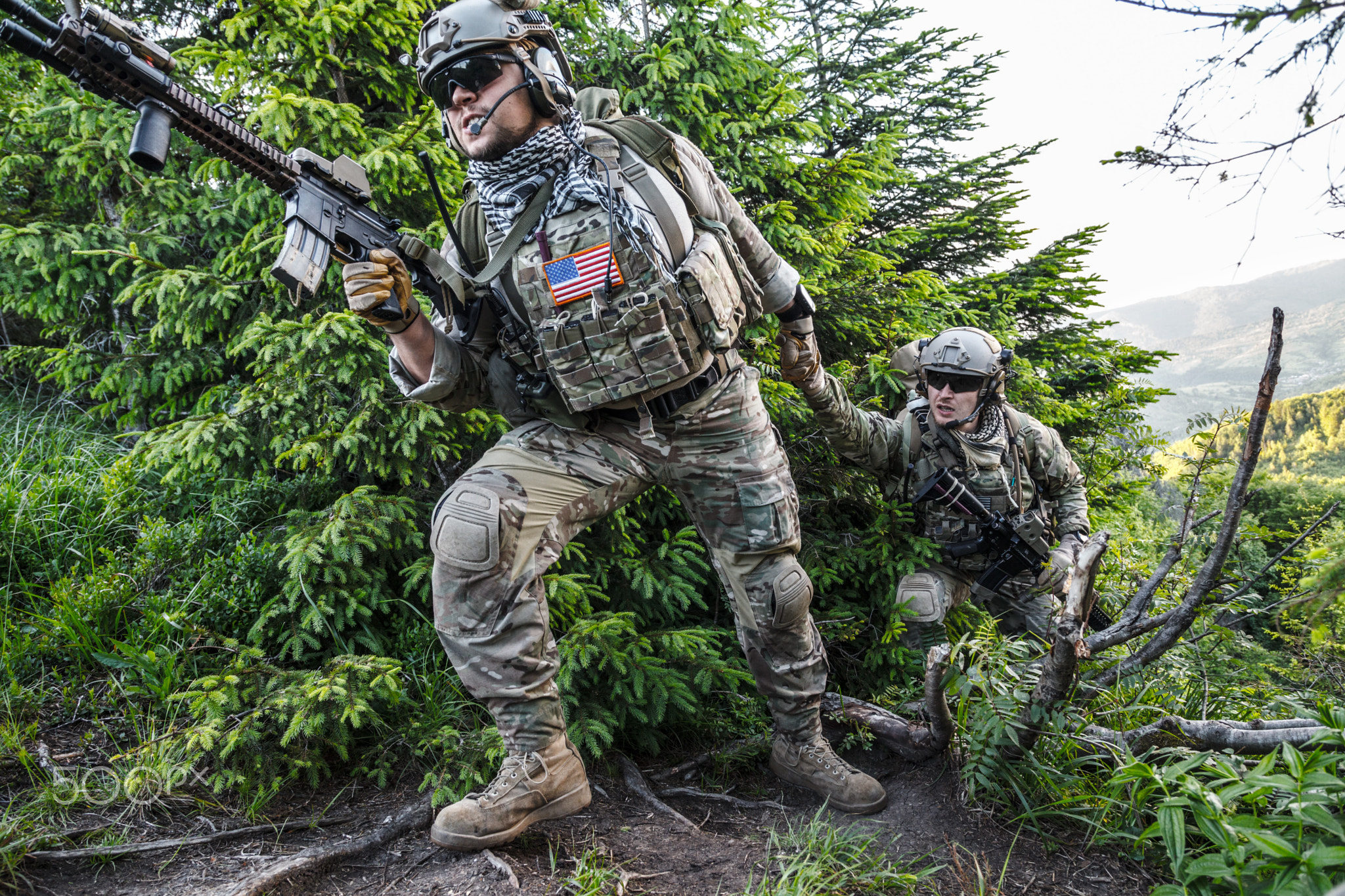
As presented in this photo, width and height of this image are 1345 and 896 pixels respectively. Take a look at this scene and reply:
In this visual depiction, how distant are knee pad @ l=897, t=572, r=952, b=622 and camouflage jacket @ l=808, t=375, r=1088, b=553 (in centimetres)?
29

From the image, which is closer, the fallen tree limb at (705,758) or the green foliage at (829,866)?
the green foliage at (829,866)

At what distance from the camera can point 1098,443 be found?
6.34m

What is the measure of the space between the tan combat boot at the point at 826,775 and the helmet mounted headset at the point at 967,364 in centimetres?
227

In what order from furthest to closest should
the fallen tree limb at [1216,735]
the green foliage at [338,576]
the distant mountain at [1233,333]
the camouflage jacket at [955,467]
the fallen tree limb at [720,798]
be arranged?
1. the distant mountain at [1233,333]
2. the camouflage jacket at [955,467]
3. the green foliage at [338,576]
4. the fallen tree limb at [720,798]
5. the fallen tree limb at [1216,735]

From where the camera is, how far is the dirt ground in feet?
7.05

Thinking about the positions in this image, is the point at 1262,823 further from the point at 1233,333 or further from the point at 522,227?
the point at 1233,333

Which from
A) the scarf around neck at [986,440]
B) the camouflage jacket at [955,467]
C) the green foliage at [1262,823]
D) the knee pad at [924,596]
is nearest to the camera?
the green foliage at [1262,823]

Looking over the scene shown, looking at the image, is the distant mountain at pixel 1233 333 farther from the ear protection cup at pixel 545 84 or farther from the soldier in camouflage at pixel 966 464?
the ear protection cup at pixel 545 84

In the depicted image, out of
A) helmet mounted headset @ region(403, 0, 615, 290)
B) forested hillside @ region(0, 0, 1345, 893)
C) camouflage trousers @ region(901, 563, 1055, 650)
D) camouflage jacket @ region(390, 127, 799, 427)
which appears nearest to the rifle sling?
camouflage jacket @ region(390, 127, 799, 427)

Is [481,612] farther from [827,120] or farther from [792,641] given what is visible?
[827,120]

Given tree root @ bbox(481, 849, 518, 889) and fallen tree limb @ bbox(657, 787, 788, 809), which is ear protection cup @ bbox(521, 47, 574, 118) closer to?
tree root @ bbox(481, 849, 518, 889)

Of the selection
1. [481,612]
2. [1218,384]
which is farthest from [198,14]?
[1218,384]

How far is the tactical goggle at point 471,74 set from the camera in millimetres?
2439

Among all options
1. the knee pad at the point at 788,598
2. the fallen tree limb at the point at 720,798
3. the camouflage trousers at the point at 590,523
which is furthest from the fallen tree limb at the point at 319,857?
the knee pad at the point at 788,598
